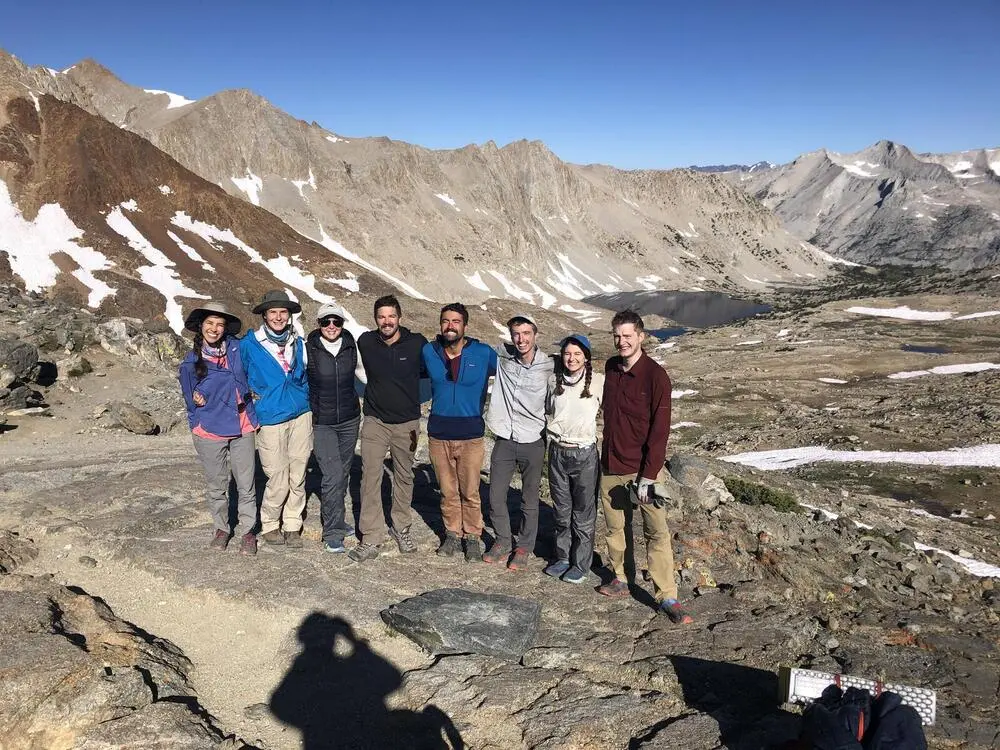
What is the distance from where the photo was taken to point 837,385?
47906 mm

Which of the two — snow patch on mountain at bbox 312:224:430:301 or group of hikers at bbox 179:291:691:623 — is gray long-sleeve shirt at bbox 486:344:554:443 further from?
snow patch on mountain at bbox 312:224:430:301

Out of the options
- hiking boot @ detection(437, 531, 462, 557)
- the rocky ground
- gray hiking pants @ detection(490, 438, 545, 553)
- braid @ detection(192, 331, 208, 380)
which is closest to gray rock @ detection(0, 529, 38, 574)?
the rocky ground

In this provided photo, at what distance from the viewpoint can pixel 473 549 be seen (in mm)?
8461

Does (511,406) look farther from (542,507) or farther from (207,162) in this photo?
(207,162)

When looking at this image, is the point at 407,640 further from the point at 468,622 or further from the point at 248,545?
the point at 248,545

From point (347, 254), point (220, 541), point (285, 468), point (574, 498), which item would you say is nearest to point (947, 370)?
point (574, 498)

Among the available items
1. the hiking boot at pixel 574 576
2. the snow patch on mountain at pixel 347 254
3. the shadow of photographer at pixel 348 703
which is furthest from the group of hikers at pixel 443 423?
the snow patch on mountain at pixel 347 254

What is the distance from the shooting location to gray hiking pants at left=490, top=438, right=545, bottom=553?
7.80m

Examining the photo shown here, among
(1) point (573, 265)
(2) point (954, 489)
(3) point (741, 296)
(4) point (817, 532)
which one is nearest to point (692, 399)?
(2) point (954, 489)

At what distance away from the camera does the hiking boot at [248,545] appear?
26.8ft

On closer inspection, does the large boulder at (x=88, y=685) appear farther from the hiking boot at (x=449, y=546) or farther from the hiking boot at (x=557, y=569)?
the hiking boot at (x=557, y=569)

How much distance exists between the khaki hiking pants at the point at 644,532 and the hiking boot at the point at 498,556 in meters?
1.47

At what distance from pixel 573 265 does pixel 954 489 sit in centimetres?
13932

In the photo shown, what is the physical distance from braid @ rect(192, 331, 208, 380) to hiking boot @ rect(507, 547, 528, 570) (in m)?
4.49
